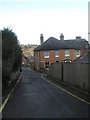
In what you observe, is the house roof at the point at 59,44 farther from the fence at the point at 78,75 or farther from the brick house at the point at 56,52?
the fence at the point at 78,75

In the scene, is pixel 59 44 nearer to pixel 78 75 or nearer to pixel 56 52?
pixel 56 52

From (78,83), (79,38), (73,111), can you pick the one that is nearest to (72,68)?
(78,83)

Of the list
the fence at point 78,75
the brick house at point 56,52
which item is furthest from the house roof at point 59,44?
the fence at point 78,75

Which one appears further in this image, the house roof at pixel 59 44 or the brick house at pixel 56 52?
the house roof at pixel 59 44

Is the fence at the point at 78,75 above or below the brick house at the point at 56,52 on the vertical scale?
below

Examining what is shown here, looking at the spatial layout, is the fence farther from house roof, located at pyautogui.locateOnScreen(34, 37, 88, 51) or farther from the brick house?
house roof, located at pyautogui.locateOnScreen(34, 37, 88, 51)

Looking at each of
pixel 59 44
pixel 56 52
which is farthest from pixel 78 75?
pixel 59 44

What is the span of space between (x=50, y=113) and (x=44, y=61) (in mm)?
75236

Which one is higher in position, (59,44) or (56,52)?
(59,44)

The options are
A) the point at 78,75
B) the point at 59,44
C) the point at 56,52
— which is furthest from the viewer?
the point at 59,44

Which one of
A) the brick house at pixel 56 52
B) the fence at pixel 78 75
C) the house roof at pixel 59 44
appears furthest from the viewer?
the house roof at pixel 59 44

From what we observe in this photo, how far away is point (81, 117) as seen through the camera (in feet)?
42.1

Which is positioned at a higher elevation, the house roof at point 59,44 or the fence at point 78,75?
the house roof at point 59,44

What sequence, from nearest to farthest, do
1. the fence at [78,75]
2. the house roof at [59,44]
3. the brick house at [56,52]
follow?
the fence at [78,75] → the brick house at [56,52] → the house roof at [59,44]
